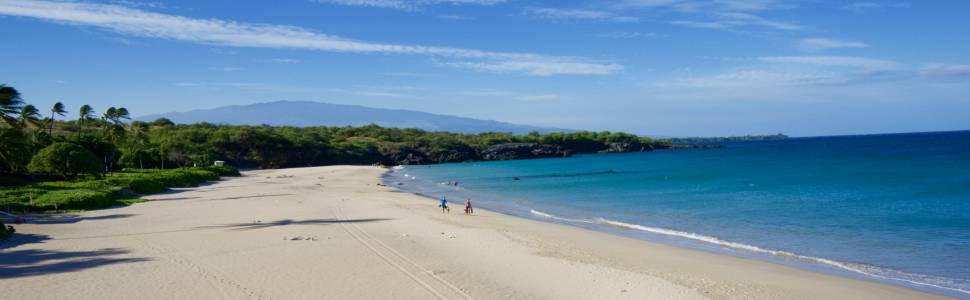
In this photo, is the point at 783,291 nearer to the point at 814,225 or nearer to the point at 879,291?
the point at 879,291

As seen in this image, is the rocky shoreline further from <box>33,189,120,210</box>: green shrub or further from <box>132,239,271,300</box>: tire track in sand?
<box>132,239,271,300</box>: tire track in sand

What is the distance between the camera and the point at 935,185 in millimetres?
38062

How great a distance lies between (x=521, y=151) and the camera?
128 meters

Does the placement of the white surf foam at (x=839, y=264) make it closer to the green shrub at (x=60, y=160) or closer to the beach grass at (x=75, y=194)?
the beach grass at (x=75, y=194)

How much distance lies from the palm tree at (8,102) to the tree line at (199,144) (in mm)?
31

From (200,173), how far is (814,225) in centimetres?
4572

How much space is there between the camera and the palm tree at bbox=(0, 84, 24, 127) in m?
22.3

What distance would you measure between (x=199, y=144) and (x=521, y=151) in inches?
2590

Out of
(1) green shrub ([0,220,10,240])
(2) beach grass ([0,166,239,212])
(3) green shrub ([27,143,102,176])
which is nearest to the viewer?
(1) green shrub ([0,220,10,240])

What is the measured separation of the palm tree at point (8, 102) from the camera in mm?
22297

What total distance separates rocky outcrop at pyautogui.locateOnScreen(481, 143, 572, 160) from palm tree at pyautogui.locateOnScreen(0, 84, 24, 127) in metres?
99.9

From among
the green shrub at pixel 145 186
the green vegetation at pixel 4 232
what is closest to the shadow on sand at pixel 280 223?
the green vegetation at pixel 4 232

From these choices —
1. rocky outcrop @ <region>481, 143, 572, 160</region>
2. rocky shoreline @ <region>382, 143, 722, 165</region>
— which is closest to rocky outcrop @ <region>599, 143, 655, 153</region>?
rocky shoreline @ <region>382, 143, 722, 165</region>

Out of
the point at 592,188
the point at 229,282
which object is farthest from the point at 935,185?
the point at 229,282
